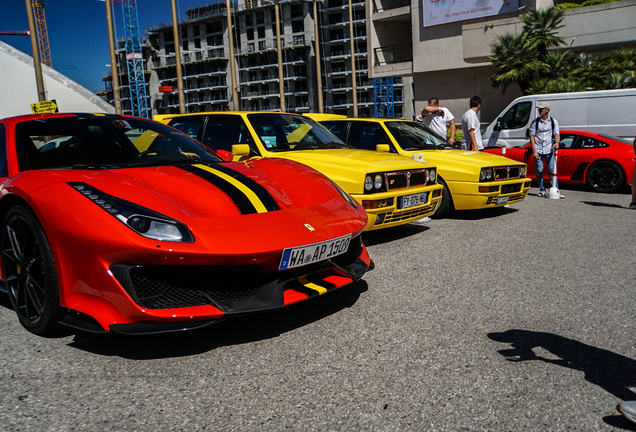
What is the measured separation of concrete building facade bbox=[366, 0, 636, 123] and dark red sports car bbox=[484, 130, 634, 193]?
1234 centimetres

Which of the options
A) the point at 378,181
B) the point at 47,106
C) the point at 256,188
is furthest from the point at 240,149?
the point at 47,106

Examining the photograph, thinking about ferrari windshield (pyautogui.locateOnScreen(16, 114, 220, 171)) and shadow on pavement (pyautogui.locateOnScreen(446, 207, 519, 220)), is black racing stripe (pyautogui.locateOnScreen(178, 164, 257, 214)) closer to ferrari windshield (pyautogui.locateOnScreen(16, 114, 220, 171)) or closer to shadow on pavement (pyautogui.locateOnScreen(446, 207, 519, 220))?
ferrari windshield (pyautogui.locateOnScreen(16, 114, 220, 171))

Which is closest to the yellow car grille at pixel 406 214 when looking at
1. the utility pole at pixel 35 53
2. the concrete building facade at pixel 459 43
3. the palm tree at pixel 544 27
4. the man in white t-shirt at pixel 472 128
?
the man in white t-shirt at pixel 472 128

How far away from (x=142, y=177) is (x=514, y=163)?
5.33 meters

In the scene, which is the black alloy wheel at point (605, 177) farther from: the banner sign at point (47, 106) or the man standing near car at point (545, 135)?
the banner sign at point (47, 106)

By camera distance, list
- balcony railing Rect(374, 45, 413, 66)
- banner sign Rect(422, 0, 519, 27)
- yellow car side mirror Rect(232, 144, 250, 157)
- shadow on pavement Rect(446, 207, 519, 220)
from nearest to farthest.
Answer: yellow car side mirror Rect(232, 144, 250, 157) < shadow on pavement Rect(446, 207, 519, 220) < banner sign Rect(422, 0, 519, 27) < balcony railing Rect(374, 45, 413, 66)

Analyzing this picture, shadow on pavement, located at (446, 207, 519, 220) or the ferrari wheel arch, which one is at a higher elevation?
the ferrari wheel arch

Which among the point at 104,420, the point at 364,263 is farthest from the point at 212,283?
the point at 364,263

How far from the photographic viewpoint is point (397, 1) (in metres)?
29.9

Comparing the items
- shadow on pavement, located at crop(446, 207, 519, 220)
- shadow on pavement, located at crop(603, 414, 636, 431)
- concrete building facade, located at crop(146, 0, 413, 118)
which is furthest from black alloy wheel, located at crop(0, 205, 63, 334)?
concrete building facade, located at crop(146, 0, 413, 118)

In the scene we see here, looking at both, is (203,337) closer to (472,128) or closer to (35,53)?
(472,128)

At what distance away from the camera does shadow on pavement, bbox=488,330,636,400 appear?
86.4 inches

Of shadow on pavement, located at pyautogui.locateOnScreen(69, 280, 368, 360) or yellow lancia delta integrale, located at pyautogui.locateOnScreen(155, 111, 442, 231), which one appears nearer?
shadow on pavement, located at pyautogui.locateOnScreen(69, 280, 368, 360)

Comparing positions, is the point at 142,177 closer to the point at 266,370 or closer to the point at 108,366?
the point at 108,366
